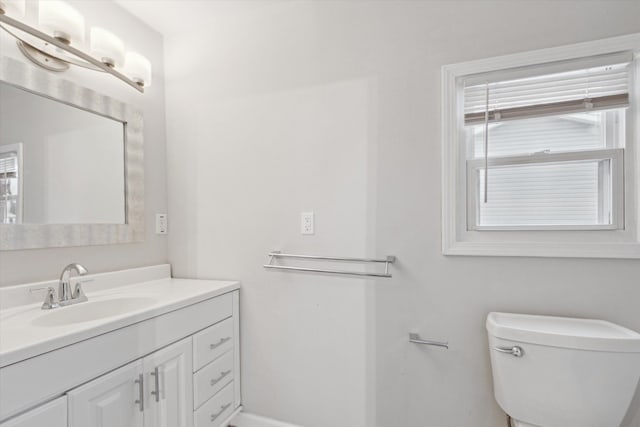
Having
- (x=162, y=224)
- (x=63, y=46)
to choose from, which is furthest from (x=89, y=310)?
(x=63, y=46)

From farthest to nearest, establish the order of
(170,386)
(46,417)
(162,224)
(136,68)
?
(162,224)
(136,68)
(170,386)
(46,417)

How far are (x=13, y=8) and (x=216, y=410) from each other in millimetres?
1839

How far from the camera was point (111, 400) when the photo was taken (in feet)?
3.36

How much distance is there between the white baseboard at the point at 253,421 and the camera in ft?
5.25

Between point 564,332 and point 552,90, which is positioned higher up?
point 552,90

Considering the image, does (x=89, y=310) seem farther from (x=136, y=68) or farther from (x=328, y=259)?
(x=136, y=68)

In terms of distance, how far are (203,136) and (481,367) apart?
1788 millimetres

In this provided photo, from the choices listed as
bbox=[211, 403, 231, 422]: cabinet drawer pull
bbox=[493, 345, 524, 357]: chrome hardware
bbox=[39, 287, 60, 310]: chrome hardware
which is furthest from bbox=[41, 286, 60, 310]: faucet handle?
bbox=[493, 345, 524, 357]: chrome hardware

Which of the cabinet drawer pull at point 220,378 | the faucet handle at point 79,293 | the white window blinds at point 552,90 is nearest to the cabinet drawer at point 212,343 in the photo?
the cabinet drawer pull at point 220,378

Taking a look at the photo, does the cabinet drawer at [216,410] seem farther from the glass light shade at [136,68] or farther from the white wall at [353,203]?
the glass light shade at [136,68]

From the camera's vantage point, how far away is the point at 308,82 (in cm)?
157

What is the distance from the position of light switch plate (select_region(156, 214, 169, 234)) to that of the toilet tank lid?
173 cm

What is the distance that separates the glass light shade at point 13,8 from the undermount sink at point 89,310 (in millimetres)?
1110

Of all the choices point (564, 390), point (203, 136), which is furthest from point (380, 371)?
point (203, 136)
